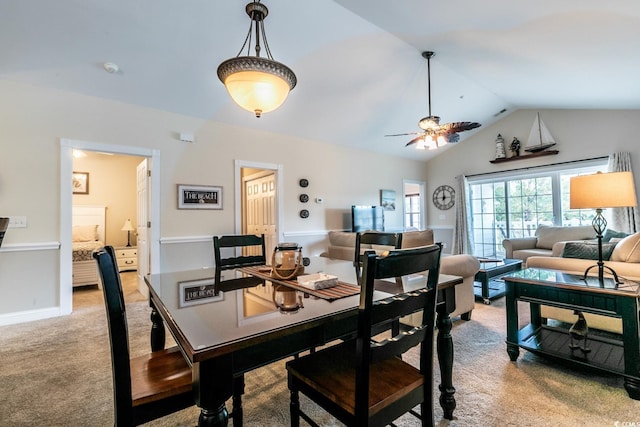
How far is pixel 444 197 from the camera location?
7500mm

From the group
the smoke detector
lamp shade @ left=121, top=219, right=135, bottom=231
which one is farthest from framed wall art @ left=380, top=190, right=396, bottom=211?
lamp shade @ left=121, top=219, right=135, bottom=231

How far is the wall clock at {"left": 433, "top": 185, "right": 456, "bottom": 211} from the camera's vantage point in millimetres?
7363

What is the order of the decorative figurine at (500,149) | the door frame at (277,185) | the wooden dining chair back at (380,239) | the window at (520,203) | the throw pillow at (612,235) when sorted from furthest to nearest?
the decorative figurine at (500,149) < the window at (520,203) < the door frame at (277,185) < the throw pillow at (612,235) < the wooden dining chair back at (380,239)

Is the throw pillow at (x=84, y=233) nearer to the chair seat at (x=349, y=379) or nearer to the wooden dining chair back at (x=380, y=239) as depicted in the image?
the wooden dining chair back at (x=380, y=239)

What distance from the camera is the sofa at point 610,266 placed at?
2344 mm

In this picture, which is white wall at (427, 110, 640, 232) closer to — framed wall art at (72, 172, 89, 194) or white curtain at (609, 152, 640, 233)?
white curtain at (609, 152, 640, 233)

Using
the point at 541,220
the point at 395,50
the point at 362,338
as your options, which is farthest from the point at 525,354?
the point at 541,220

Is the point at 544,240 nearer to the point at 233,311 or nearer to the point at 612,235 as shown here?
the point at 612,235

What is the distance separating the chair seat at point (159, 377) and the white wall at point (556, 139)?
22.9 ft

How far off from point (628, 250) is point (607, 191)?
1053 mm

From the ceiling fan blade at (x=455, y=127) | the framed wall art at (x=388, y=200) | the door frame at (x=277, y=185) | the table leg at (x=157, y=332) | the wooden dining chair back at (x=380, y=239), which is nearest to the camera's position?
the table leg at (x=157, y=332)

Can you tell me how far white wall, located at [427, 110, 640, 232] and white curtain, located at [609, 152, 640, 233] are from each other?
139mm

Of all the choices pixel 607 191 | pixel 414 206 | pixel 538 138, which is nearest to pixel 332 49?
pixel 607 191

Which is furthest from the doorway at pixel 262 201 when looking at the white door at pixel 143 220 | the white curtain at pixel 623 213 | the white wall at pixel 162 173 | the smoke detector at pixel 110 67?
the white curtain at pixel 623 213
